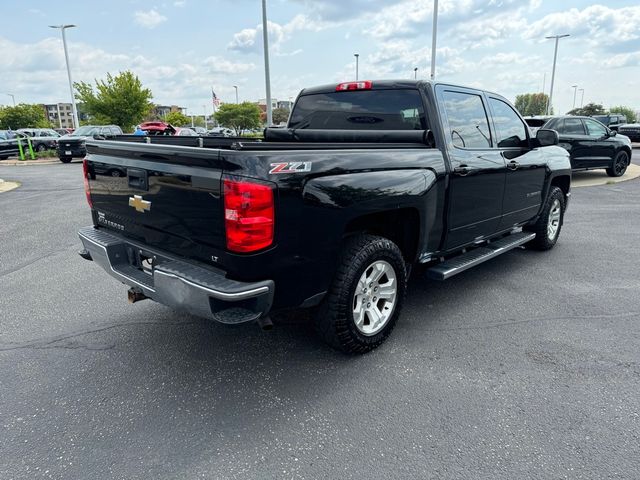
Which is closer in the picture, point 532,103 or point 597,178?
point 597,178

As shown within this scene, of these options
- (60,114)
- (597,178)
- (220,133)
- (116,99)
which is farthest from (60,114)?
(597,178)

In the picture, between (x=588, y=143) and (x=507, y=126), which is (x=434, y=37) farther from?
(x=507, y=126)

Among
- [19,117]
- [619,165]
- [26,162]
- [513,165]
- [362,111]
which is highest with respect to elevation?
[19,117]

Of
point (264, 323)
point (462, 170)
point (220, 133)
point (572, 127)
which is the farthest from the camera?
point (220, 133)

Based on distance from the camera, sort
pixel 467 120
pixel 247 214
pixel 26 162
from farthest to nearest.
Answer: pixel 26 162
pixel 467 120
pixel 247 214

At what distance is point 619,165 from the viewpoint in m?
13.3

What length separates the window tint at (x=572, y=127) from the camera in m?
12.0

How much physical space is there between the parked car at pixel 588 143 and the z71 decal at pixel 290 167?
1068 centimetres

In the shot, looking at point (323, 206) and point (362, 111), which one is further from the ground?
point (362, 111)

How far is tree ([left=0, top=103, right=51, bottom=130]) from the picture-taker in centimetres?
6900

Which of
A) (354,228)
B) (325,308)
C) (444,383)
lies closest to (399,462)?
(444,383)

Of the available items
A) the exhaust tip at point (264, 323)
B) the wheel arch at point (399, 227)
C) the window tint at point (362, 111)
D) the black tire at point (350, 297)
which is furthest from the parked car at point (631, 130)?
the exhaust tip at point (264, 323)

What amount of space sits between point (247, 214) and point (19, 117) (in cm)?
8231

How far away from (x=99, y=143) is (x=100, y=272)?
224 cm
